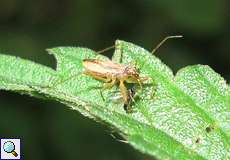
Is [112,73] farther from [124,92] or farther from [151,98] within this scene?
[151,98]

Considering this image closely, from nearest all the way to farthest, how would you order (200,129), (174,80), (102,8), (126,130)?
(126,130) < (200,129) < (174,80) < (102,8)

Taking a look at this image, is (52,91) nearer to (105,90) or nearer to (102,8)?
(105,90)

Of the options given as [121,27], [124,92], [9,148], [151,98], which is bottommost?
[9,148]

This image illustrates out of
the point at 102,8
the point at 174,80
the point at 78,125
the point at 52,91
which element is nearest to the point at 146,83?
the point at 174,80

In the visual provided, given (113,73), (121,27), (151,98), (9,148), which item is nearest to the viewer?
(151,98)

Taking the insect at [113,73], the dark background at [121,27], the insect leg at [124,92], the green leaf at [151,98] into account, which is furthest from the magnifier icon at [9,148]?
the dark background at [121,27]

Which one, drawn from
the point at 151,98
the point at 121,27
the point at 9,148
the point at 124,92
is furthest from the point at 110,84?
the point at 121,27
